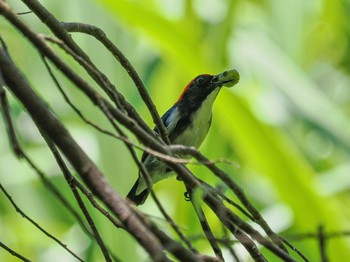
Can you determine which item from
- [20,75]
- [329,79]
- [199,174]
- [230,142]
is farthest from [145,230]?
[329,79]

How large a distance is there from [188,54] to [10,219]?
1872 mm

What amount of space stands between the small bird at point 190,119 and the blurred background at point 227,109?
256 millimetres

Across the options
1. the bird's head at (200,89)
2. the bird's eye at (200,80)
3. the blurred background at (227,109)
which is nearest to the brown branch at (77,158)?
the blurred background at (227,109)

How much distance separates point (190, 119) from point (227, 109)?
57 centimetres

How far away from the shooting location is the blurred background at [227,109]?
15.8 ft

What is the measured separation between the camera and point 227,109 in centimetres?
502

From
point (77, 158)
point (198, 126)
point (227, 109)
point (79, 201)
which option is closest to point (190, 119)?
point (198, 126)

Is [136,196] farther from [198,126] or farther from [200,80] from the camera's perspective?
[200,80]

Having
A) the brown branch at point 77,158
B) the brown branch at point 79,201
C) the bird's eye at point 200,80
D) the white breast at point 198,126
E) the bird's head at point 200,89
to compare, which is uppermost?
the bird's eye at point 200,80

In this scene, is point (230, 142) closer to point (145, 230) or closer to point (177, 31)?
point (177, 31)

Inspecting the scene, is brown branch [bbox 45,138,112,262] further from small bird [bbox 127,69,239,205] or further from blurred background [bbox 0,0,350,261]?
small bird [bbox 127,69,239,205]

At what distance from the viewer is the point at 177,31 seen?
489cm

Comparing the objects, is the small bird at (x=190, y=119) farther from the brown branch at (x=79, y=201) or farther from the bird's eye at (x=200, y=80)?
the brown branch at (x=79, y=201)

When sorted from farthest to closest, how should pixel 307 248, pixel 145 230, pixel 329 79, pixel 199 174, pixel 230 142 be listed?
pixel 329 79 < pixel 230 142 < pixel 199 174 < pixel 307 248 < pixel 145 230
